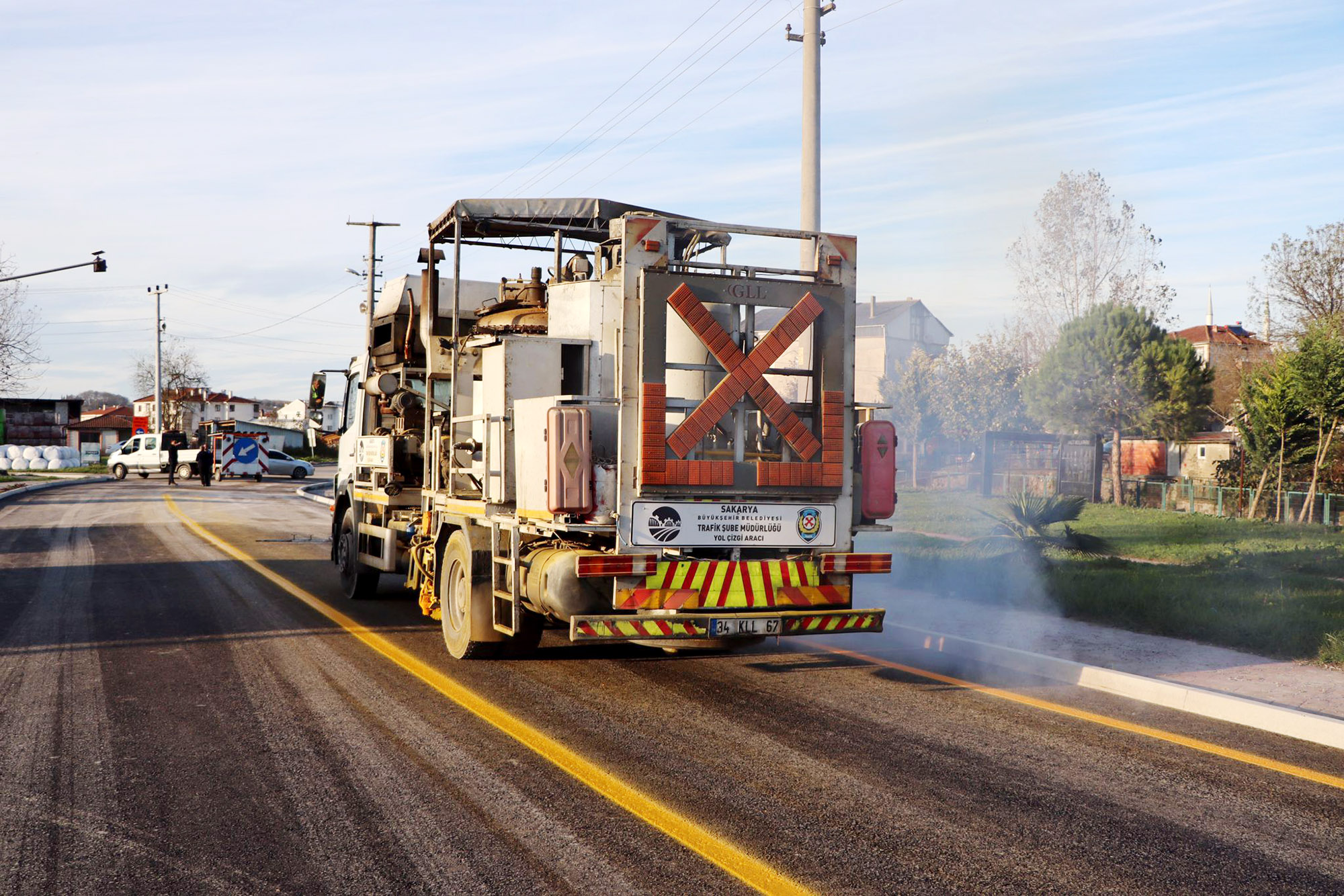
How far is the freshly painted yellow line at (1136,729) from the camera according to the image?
6098mm

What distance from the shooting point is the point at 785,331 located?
792cm

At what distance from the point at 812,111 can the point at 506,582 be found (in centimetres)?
933

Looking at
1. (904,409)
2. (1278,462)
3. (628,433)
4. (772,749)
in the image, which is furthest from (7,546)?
(904,409)

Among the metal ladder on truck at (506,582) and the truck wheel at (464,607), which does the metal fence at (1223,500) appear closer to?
the truck wheel at (464,607)

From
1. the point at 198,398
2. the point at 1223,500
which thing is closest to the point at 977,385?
the point at 1223,500

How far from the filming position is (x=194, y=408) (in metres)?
116

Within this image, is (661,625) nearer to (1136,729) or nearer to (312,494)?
(1136,729)

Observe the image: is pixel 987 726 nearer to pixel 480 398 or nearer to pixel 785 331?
pixel 785 331

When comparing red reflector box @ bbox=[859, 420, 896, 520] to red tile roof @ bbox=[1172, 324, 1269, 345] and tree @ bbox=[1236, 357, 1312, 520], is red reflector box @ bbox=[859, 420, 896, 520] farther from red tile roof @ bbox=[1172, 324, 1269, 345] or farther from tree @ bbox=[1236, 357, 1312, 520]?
red tile roof @ bbox=[1172, 324, 1269, 345]

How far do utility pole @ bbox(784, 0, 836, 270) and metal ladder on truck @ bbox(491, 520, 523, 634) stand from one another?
7.75m

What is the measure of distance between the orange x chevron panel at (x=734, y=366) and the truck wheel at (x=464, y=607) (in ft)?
7.49

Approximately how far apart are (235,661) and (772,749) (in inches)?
192

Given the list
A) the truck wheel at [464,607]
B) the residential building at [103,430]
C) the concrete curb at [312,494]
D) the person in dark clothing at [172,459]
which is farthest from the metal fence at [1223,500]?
the residential building at [103,430]

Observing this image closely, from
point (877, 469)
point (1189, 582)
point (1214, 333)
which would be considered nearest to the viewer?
point (877, 469)
